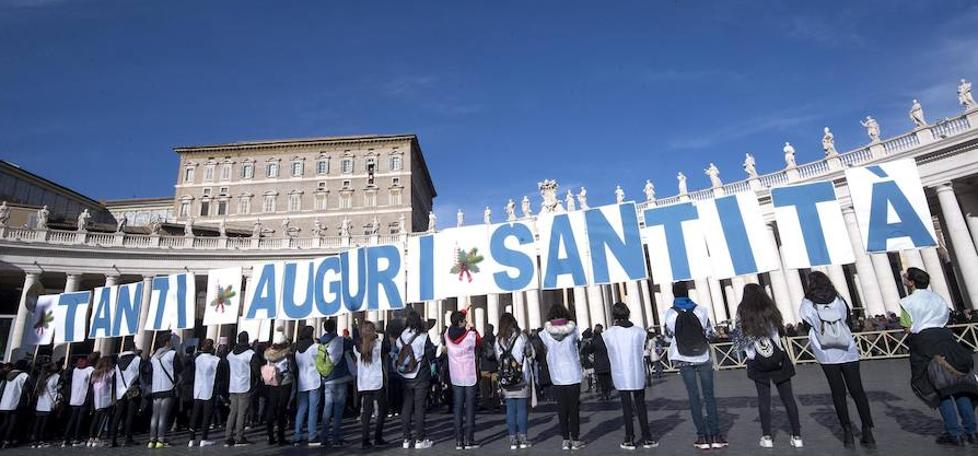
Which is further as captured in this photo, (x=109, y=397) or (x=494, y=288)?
(x=494, y=288)

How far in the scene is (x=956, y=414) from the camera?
557cm

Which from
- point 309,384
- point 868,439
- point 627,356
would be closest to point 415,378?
point 309,384

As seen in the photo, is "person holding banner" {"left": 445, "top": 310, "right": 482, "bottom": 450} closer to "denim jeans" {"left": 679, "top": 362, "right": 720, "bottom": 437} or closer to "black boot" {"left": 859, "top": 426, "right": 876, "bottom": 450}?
"denim jeans" {"left": 679, "top": 362, "right": 720, "bottom": 437}

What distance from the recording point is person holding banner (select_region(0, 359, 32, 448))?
1093 cm

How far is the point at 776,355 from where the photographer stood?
613cm

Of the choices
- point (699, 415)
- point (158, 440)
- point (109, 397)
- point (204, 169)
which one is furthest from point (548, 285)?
point (204, 169)

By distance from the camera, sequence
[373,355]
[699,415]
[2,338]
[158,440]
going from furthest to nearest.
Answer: [2,338]
[158,440]
[373,355]
[699,415]

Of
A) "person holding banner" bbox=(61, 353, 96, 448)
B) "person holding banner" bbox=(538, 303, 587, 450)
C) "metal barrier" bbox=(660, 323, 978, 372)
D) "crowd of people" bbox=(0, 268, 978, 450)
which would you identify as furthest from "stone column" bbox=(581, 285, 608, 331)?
"person holding banner" bbox=(61, 353, 96, 448)

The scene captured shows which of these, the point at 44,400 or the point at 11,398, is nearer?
the point at 11,398

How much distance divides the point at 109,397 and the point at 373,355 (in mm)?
7133

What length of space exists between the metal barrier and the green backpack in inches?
486

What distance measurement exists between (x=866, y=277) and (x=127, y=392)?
33236 mm

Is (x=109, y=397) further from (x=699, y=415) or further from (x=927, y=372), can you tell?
(x=927, y=372)

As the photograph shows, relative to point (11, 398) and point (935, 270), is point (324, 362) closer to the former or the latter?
point (11, 398)
